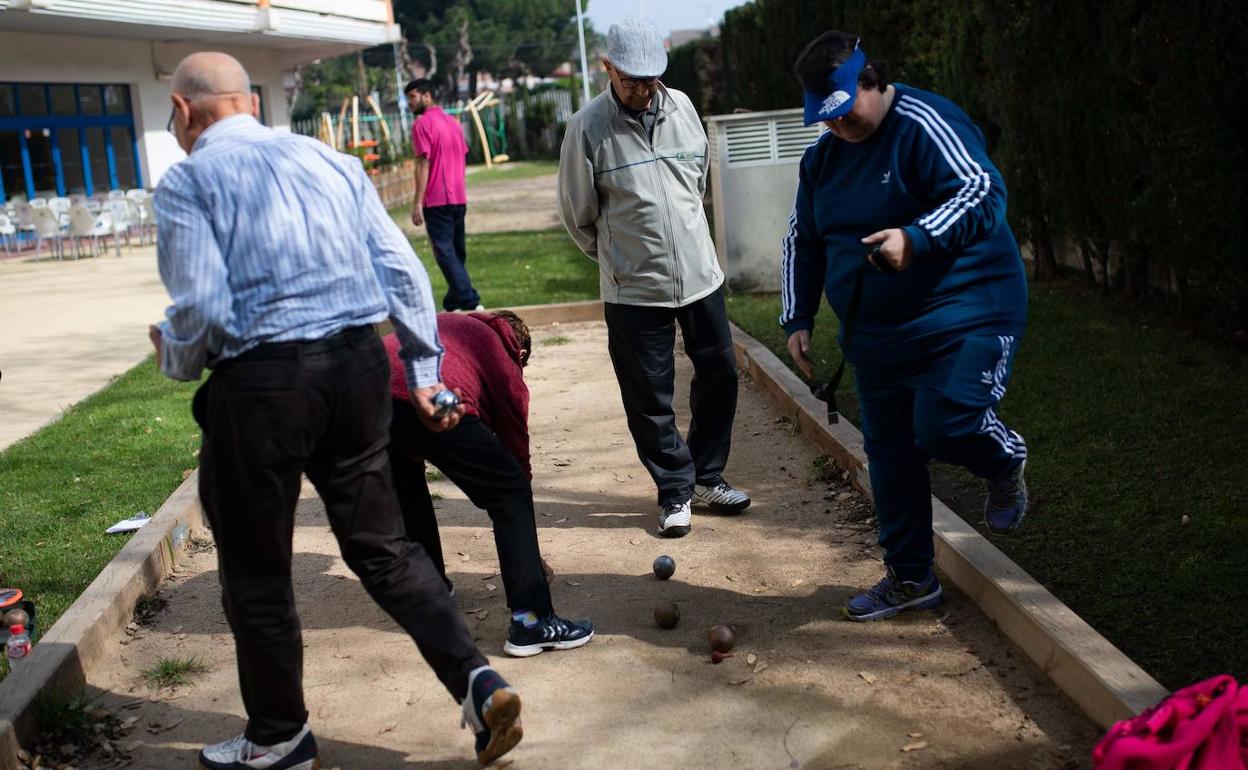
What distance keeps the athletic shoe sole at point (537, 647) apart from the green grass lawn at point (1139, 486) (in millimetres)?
1717

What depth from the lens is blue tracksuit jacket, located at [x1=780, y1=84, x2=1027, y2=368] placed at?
4098mm

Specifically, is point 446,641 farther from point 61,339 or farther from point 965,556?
point 61,339

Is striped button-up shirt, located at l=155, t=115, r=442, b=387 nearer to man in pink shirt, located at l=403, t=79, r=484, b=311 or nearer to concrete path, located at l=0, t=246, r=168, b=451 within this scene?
concrete path, located at l=0, t=246, r=168, b=451

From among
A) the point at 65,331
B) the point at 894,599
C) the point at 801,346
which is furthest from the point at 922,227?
the point at 65,331

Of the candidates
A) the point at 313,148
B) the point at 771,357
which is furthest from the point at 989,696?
the point at 771,357

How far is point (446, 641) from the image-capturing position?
372 centimetres

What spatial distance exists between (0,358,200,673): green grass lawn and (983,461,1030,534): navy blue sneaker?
349cm

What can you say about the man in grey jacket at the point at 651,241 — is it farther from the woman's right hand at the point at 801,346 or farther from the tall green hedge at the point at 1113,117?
the tall green hedge at the point at 1113,117

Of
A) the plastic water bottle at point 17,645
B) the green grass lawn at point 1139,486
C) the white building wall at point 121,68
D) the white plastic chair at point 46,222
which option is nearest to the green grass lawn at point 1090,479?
the green grass lawn at point 1139,486

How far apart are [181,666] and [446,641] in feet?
5.01

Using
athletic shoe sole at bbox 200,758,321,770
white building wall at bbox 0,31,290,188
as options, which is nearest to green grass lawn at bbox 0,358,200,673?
athletic shoe sole at bbox 200,758,321,770

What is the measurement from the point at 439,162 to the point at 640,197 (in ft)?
20.3

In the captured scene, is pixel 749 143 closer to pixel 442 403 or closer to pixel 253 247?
pixel 442 403

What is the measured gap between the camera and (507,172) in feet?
140
